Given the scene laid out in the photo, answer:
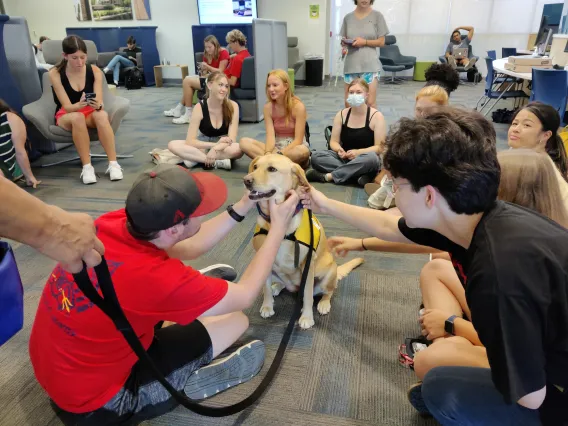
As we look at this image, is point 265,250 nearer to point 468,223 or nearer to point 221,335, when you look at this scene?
point 221,335

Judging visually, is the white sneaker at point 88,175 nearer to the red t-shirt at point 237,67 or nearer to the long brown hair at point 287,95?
the long brown hair at point 287,95

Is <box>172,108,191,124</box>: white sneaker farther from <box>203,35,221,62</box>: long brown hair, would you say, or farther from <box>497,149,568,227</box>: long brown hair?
<box>497,149,568,227</box>: long brown hair

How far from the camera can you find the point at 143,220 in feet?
4.25

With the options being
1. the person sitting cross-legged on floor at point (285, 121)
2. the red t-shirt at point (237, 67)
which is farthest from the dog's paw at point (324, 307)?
the red t-shirt at point (237, 67)

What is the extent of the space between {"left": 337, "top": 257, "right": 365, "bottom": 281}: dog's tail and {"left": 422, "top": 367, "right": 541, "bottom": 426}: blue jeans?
3.84 ft

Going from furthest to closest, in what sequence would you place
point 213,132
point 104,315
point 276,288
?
1. point 213,132
2. point 276,288
3. point 104,315

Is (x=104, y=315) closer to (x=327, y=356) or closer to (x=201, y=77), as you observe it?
(x=327, y=356)

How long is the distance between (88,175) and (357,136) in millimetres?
2906

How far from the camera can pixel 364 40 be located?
505cm

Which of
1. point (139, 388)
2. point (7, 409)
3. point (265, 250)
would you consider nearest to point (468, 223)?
point (265, 250)

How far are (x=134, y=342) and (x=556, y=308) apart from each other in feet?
3.86

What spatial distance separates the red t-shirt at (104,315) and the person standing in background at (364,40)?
167 inches

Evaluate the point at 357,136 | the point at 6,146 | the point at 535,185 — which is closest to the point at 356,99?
the point at 357,136

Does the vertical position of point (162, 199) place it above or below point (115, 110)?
above
